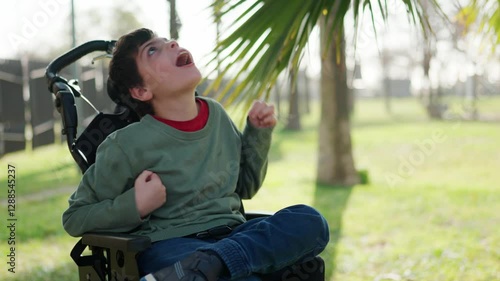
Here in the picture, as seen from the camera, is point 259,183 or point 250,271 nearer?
point 250,271

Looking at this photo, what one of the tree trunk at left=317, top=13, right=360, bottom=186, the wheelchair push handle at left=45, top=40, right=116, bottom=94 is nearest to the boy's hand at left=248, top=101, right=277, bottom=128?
the wheelchair push handle at left=45, top=40, right=116, bottom=94

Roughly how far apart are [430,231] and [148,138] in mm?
4391

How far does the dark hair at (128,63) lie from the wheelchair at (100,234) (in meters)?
0.07

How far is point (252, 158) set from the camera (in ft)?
8.23

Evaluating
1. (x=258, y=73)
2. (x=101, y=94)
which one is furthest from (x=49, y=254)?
(x=101, y=94)

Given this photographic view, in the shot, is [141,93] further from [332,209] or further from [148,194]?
[332,209]

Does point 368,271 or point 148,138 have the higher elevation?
point 148,138

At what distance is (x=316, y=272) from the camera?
2207 mm

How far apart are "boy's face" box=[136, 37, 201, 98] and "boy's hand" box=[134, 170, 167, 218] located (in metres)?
0.33

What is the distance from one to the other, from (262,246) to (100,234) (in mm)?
472

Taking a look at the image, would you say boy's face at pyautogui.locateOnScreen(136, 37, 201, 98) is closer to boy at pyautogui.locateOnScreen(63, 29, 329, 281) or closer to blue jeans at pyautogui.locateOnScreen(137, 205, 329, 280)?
boy at pyautogui.locateOnScreen(63, 29, 329, 281)

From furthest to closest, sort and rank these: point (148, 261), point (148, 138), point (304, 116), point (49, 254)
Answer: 1. point (304, 116)
2. point (49, 254)
3. point (148, 138)
4. point (148, 261)

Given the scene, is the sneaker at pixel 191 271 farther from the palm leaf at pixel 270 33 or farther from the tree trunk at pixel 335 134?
the tree trunk at pixel 335 134

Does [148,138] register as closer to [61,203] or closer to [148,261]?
[148,261]
